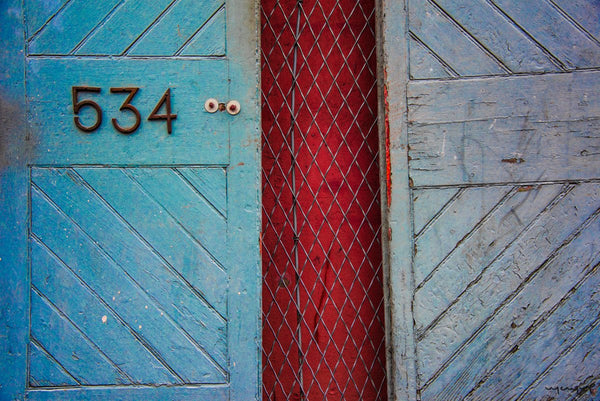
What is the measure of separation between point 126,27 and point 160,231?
84cm

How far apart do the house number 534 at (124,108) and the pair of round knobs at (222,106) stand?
14 centimetres

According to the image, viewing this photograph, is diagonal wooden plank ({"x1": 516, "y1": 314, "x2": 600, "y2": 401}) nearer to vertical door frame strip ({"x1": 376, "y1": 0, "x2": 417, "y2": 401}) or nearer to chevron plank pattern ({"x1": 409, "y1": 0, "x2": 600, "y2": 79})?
vertical door frame strip ({"x1": 376, "y1": 0, "x2": 417, "y2": 401})

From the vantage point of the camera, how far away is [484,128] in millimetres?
1785

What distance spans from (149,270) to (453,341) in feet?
4.14

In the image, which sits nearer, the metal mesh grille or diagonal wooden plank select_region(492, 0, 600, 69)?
diagonal wooden plank select_region(492, 0, 600, 69)

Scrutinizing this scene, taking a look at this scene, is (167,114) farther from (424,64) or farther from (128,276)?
(424,64)

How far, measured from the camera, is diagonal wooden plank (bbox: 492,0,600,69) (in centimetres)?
179

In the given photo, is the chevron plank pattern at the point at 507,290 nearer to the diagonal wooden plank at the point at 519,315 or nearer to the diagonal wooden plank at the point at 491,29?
the diagonal wooden plank at the point at 519,315

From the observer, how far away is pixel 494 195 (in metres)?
1.78

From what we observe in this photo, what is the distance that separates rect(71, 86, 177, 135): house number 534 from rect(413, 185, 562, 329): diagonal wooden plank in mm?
1281

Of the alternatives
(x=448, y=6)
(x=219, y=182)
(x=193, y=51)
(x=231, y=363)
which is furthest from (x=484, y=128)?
(x=231, y=363)

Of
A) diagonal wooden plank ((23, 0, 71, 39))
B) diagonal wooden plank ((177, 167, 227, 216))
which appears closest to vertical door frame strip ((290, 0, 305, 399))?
diagonal wooden plank ((177, 167, 227, 216))

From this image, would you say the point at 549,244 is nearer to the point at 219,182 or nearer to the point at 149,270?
the point at 219,182

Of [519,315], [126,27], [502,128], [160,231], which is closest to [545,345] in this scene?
[519,315]
